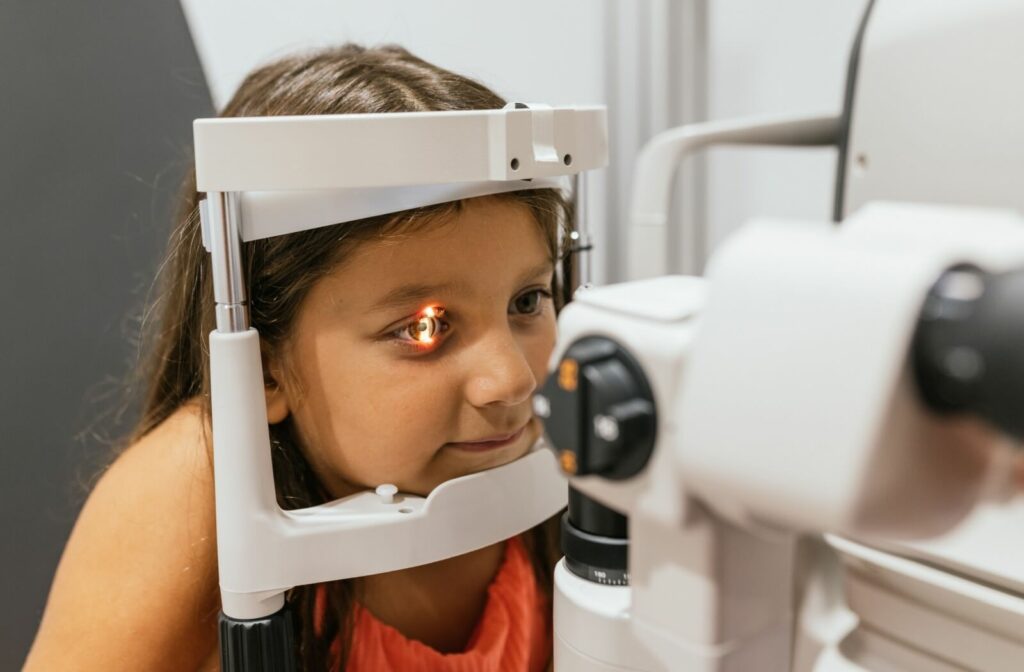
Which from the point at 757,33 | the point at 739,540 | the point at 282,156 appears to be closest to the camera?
the point at 739,540

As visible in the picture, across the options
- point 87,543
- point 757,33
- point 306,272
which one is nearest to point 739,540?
point 306,272

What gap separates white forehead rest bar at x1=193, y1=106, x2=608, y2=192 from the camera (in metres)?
0.44

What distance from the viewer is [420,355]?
599mm

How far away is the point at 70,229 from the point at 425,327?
0.52m

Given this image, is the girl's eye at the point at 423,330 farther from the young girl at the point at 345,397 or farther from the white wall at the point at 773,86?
the white wall at the point at 773,86

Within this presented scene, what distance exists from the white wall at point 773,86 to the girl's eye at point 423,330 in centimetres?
48

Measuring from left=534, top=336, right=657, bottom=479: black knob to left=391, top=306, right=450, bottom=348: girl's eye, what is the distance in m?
0.30

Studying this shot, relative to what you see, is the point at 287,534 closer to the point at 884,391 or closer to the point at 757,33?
the point at 884,391

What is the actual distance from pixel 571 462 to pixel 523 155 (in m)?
0.22

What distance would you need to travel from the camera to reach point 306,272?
618 millimetres

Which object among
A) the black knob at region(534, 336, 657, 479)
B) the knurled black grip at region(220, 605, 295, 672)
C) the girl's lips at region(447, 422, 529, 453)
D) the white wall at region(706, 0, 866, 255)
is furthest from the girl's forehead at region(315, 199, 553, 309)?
the white wall at region(706, 0, 866, 255)

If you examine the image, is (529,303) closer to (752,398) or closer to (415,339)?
(415,339)

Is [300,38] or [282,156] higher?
[300,38]

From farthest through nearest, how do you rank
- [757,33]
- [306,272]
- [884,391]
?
[757,33] → [306,272] → [884,391]
